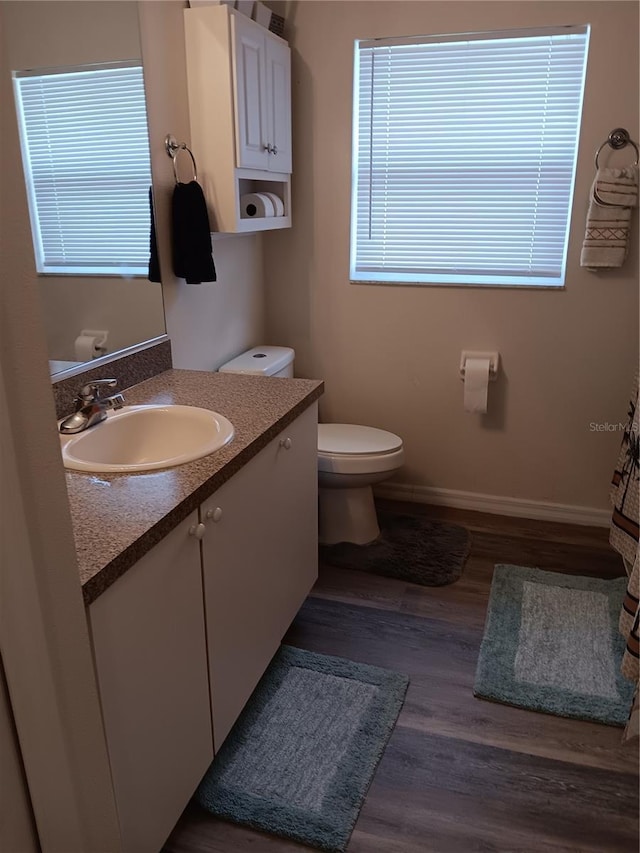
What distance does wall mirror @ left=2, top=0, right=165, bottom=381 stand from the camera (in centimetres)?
154

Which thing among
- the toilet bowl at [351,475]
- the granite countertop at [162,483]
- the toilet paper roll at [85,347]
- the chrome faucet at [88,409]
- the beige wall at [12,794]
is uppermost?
the toilet paper roll at [85,347]

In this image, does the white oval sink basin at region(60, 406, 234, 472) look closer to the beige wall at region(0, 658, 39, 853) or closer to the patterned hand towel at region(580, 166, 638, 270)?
the beige wall at region(0, 658, 39, 853)

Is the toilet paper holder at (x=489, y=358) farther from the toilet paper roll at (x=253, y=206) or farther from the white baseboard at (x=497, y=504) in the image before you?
the toilet paper roll at (x=253, y=206)

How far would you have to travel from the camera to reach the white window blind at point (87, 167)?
1.62 meters

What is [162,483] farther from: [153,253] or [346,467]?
[346,467]

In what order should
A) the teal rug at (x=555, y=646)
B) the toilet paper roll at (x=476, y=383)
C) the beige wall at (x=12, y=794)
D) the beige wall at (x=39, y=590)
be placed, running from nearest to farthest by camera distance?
the beige wall at (x=39, y=590) → the beige wall at (x=12, y=794) → the teal rug at (x=555, y=646) → the toilet paper roll at (x=476, y=383)

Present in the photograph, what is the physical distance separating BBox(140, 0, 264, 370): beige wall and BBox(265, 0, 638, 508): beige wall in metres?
0.23

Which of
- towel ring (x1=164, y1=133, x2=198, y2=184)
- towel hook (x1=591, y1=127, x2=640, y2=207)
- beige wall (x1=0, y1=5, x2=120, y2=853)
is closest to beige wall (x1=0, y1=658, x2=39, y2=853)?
beige wall (x1=0, y1=5, x2=120, y2=853)

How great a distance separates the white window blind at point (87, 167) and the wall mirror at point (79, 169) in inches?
0.4

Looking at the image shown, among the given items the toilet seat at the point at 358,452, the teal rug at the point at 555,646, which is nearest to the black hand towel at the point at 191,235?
the toilet seat at the point at 358,452

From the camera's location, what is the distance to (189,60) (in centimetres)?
215

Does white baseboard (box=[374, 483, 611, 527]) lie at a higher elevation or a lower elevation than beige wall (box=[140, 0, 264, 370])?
lower

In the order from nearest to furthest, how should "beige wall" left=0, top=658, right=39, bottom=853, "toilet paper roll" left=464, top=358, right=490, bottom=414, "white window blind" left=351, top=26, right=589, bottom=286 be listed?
"beige wall" left=0, top=658, right=39, bottom=853 → "white window blind" left=351, top=26, right=589, bottom=286 → "toilet paper roll" left=464, top=358, right=490, bottom=414

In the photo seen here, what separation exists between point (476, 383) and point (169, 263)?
54.4 inches
